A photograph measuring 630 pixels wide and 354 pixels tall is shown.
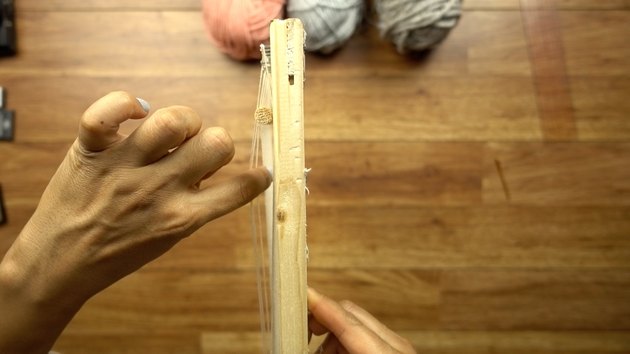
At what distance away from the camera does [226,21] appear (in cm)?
97

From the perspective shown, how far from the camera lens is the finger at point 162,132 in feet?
1.25

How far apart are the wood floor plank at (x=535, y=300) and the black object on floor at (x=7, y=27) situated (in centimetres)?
104

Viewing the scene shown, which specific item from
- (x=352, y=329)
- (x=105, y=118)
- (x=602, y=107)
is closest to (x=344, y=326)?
(x=352, y=329)

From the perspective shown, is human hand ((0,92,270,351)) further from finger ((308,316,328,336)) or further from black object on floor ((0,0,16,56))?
black object on floor ((0,0,16,56))

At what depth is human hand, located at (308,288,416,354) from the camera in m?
0.49

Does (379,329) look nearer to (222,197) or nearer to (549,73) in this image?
(222,197)

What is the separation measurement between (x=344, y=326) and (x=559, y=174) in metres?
0.81

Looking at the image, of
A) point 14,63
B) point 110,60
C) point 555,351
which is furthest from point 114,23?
point 555,351

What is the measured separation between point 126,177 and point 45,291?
134 millimetres

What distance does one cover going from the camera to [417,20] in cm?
97

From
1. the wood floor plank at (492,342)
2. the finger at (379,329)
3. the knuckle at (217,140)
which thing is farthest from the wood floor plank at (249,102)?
the knuckle at (217,140)

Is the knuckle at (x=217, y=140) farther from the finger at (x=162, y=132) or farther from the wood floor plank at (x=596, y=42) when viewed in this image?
the wood floor plank at (x=596, y=42)

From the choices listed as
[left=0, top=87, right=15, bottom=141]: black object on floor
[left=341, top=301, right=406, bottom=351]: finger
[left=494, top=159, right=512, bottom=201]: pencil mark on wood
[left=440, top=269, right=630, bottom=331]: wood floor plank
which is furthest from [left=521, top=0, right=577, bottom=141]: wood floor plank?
[left=0, top=87, right=15, bottom=141]: black object on floor

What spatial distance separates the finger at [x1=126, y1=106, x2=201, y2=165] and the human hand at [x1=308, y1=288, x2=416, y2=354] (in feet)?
0.67
